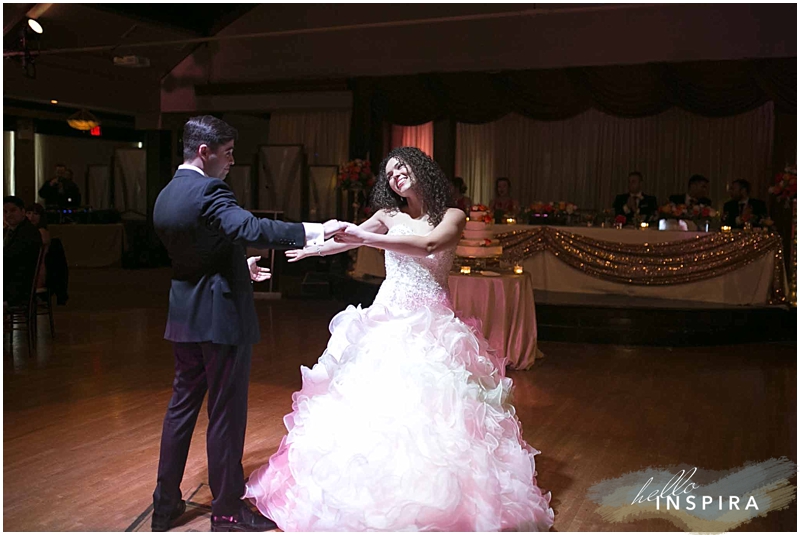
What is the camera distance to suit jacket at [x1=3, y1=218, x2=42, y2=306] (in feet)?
19.7

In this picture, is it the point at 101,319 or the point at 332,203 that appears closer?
the point at 101,319

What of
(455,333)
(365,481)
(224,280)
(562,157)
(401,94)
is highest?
(401,94)

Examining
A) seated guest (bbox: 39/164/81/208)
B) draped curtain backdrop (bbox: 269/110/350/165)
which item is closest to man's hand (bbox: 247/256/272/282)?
draped curtain backdrop (bbox: 269/110/350/165)

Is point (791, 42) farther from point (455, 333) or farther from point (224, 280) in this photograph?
point (224, 280)

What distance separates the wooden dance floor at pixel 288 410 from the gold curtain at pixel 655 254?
88cm

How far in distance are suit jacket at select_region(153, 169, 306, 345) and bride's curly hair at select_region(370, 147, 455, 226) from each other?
67 centimetres

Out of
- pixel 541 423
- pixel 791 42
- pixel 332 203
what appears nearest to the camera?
pixel 541 423

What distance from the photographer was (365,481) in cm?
265

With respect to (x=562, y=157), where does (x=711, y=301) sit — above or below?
below

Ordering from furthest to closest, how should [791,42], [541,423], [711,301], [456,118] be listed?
[456,118]
[791,42]
[711,301]
[541,423]

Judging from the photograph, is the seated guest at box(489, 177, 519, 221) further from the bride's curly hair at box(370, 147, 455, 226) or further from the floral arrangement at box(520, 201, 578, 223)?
the bride's curly hair at box(370, 147, 455, 226)

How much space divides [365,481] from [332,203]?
10.7m

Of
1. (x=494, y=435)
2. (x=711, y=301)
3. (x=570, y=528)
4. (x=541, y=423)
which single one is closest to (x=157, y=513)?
(x=494, y=435)

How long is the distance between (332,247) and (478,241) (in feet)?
10.3
